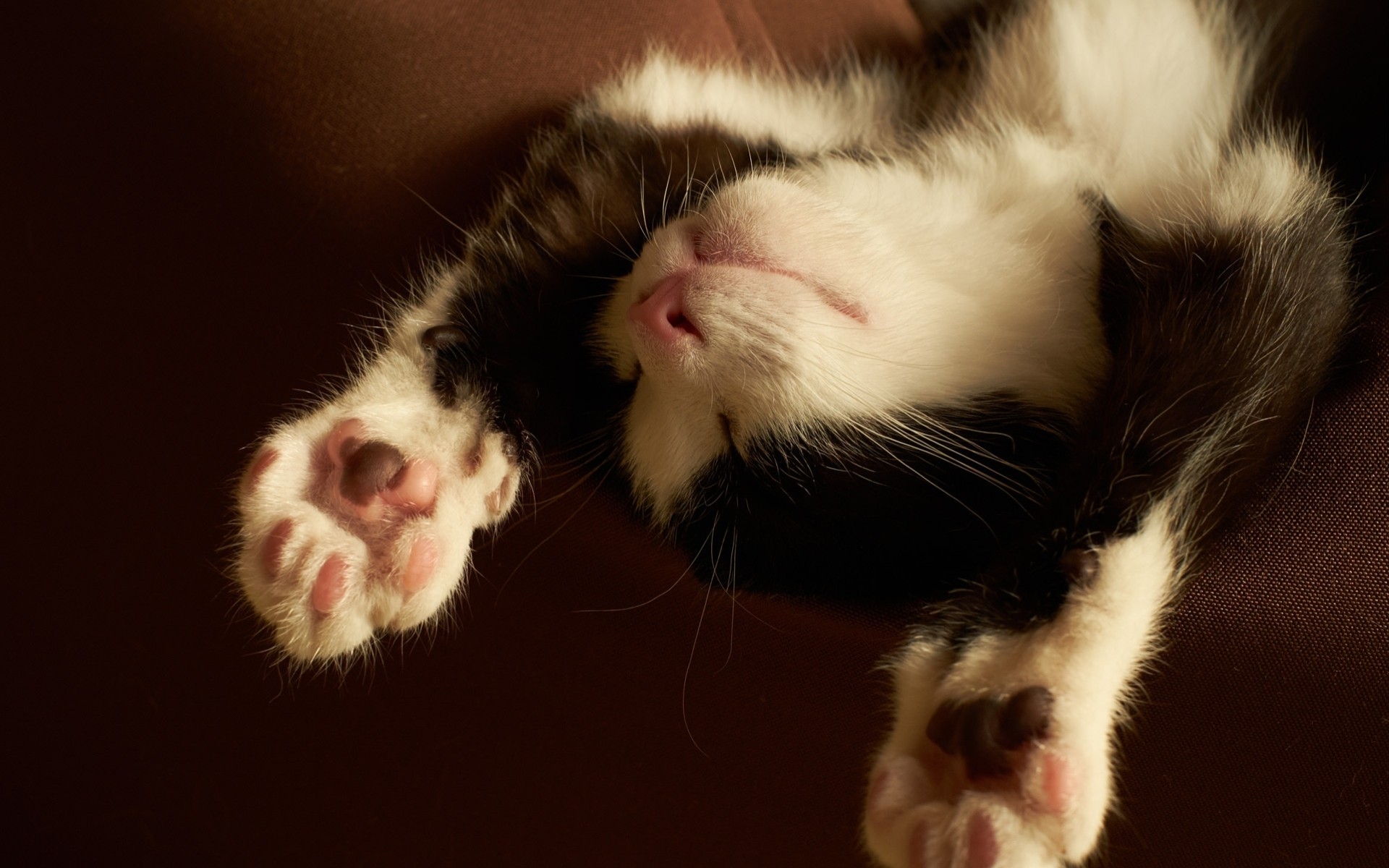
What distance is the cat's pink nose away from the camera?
0.75 meters

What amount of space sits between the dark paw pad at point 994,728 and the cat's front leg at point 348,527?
1.41 feet

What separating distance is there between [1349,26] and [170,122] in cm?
127

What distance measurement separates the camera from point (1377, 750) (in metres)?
0.61

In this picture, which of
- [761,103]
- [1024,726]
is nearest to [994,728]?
[1024,726]

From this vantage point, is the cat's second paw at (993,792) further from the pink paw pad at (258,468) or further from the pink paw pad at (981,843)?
the pink paw pad at (258,468)

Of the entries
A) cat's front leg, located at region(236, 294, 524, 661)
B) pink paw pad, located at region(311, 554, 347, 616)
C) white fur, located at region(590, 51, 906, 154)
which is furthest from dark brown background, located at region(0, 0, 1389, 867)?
pink paw pad, located at region(311, 554, 347, 616)

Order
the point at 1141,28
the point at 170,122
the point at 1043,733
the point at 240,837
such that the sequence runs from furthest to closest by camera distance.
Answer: the point at 240,837 < the point at 1141,28 < the point at 170,122 < the point at 1043,733

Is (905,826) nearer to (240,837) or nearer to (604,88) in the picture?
(604,88)

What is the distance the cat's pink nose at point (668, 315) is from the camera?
75 centimetres

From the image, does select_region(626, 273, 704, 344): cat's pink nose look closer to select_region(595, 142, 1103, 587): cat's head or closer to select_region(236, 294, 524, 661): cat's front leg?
select_region(595, 142, 1103, 587): cat's head

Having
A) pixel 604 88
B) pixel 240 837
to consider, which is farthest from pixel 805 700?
pixel 240 837

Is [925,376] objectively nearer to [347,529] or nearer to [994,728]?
[994,728]

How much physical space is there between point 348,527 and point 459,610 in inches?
14.2

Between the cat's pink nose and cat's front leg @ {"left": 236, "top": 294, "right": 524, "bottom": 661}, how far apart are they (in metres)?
0.22
